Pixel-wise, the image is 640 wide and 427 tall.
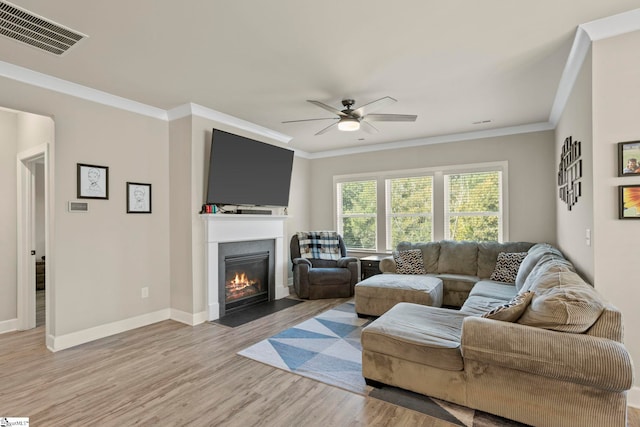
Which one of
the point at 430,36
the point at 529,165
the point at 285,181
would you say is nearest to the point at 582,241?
the point at 430,36

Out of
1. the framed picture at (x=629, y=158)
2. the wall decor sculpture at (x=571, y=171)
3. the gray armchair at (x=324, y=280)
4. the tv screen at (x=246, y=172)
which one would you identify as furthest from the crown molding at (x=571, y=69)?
the tv screen at (x=246, y=172)

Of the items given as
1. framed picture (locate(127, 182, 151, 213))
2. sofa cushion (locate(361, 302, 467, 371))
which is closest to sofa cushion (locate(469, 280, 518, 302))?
sofa cushion (locate(361, 302, 467, 371))

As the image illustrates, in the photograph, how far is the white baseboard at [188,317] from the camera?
13.3 ft

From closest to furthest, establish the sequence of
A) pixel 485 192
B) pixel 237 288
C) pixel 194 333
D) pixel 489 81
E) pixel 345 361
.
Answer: pixel 345 361 < pixel 489 81 < pixel 194 333 < pixel 237 288 < pixel 485 192

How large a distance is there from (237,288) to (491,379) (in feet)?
11.3

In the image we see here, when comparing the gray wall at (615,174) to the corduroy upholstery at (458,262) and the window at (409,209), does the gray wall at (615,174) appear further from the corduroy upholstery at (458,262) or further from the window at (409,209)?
the window at (409,209)

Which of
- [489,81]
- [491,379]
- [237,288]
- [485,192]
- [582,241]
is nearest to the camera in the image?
[491,379]

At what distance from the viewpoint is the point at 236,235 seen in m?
4.55

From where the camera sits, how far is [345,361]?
117 inches

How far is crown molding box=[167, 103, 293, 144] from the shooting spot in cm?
402

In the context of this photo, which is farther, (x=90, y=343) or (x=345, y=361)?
(x=90, y=343)

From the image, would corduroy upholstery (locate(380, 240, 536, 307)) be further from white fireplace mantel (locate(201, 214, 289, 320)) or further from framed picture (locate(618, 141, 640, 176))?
framed picture (locate(618, 141, 640, 176))

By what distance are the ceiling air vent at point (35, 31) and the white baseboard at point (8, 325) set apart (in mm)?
3217

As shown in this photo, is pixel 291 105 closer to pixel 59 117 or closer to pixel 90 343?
pixel 59 117
